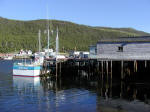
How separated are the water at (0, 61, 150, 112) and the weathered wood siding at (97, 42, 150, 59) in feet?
15.6

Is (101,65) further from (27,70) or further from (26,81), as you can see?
(27,70)

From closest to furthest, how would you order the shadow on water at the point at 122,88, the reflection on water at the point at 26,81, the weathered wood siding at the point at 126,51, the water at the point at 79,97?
the water at the point at 79,97 → the shadow on water at the point at 122,88 → the weathered wood siding at the point at 126,51 → the reflection on water at the point at 26,81

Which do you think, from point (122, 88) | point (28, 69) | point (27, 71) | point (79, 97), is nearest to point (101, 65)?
point (122, 88)

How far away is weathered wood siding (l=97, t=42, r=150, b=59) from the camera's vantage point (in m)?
47.0

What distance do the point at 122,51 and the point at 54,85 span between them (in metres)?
14.1

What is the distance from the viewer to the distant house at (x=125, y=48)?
47091mm

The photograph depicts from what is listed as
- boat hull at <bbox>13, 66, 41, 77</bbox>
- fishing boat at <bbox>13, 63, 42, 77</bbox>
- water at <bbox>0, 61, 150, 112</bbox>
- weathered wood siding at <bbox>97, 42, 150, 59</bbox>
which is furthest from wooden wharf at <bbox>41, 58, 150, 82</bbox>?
water at <bbox>0, 61, 150, 112</bbox>

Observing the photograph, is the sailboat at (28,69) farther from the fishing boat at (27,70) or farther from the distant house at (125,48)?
the distant house at (125,48)

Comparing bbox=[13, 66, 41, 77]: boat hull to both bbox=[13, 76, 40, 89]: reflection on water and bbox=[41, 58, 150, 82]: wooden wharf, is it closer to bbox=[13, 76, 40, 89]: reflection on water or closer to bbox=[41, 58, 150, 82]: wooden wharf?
bbox=[13, 76, 40, 89]: reflection on water

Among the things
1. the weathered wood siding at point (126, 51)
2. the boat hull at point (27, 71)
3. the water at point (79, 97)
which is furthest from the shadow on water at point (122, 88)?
the boat hull at point (27, 71)

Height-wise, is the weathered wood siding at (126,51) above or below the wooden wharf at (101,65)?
above

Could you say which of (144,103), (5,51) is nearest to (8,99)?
(144,103)

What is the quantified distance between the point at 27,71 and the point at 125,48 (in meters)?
22.0

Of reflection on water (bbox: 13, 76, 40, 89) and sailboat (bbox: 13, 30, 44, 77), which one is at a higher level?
sailboat (bbox: 13, 30, 44, 77)
